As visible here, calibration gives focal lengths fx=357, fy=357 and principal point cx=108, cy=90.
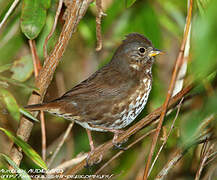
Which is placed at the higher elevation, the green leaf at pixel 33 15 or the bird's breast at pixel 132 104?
the green leaf at pixel 33 15

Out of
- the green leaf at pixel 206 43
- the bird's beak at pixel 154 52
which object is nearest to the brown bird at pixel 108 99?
the bird's beak at pixel 154 52

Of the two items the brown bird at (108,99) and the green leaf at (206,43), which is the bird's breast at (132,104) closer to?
the brown bird at (108,99)

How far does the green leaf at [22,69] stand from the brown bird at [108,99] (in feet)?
1.26

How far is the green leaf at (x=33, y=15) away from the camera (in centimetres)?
280

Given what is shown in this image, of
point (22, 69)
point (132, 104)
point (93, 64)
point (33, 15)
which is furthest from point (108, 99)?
point (93, 64)

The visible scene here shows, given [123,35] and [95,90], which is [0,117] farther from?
[123,35]

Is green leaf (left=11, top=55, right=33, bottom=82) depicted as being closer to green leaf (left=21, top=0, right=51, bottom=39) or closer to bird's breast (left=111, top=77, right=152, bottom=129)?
green leaf (left=21, top=0, right=51, bottom=39)

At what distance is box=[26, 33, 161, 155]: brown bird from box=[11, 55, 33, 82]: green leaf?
1.26ft

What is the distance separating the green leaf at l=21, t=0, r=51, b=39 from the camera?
2.80 meters

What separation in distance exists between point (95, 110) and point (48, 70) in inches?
34.0

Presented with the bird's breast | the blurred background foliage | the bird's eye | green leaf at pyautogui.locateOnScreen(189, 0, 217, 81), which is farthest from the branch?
green leaf at pyautogui.locateOnScreen(189, 0, 217, 81)

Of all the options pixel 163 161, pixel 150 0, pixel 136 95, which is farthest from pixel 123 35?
pixel 163 161

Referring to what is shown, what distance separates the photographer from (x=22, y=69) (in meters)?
3.60

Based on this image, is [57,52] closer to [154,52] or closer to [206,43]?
[154,52]
